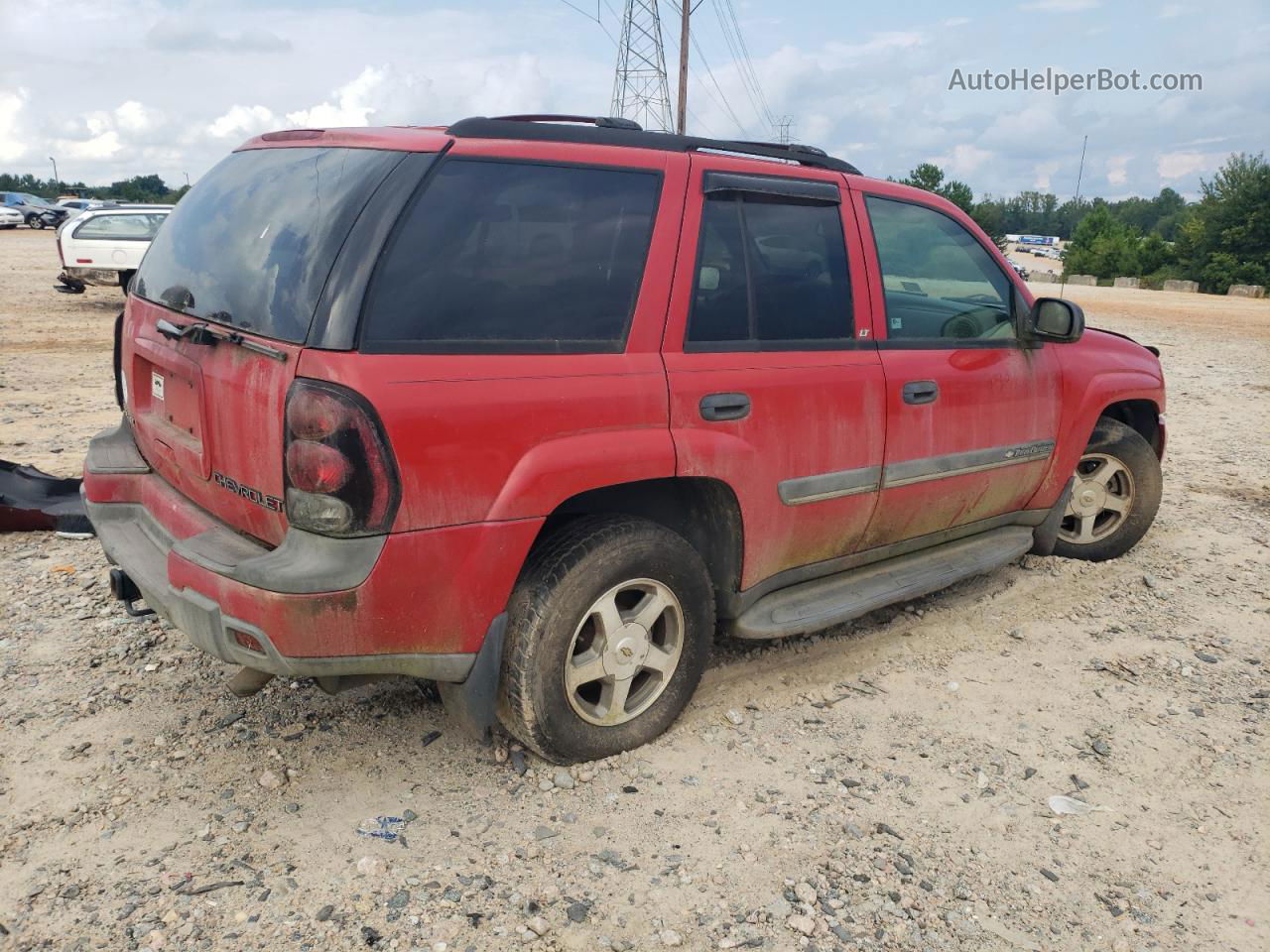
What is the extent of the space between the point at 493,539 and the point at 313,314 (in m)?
0.76

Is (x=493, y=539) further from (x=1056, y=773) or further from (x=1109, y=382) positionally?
(x=1109, y=382)

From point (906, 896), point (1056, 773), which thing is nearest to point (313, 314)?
point (906, 896)

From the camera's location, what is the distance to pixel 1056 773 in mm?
3234

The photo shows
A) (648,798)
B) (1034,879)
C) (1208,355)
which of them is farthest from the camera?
(1208,355)

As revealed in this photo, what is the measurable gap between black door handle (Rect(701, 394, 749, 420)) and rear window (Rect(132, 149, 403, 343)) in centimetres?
117

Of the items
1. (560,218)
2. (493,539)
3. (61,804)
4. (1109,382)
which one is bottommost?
(61,804)

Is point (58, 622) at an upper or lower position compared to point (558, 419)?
lower

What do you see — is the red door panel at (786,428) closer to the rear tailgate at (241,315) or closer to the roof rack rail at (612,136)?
the roof rack rail at (612,136)

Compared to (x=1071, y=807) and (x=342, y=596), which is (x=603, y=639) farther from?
(x=1071, y=807)

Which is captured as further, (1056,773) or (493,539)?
(1056,773)

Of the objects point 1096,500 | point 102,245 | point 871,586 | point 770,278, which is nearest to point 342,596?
point 770,278

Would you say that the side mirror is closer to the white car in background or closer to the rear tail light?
the rear tail light

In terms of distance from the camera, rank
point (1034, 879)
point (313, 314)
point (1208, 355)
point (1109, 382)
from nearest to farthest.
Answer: point (313, 314) < point (1034, 879) < point (1109, 382) < point (1208, 355)

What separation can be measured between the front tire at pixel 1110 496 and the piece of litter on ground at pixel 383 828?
3.70 meters
